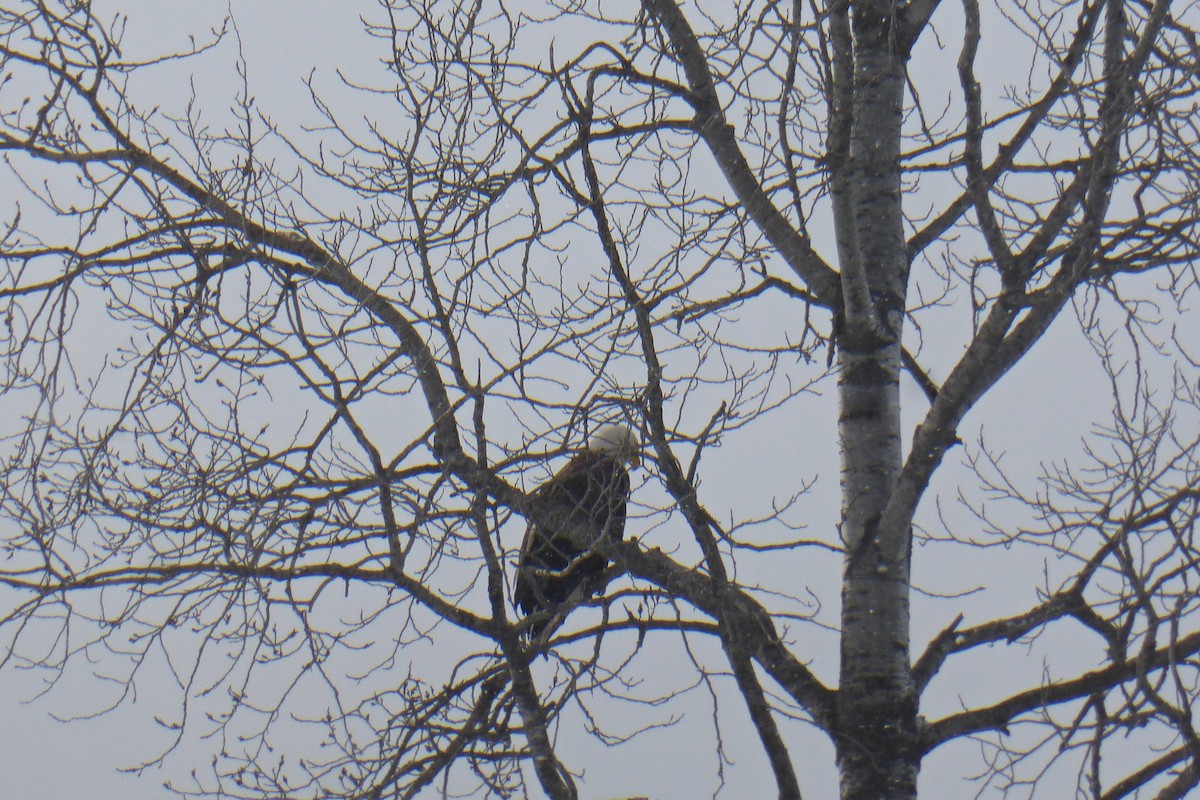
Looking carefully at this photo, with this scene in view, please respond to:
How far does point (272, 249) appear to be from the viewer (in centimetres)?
397

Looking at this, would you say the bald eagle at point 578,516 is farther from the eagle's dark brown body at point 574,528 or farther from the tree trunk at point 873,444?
the tree trunk at point 873,444

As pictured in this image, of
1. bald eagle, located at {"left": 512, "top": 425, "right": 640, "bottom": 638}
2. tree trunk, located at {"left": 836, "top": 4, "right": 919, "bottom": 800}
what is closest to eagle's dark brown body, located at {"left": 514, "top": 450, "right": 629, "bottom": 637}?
bald eagle, located at {"left": 512, "top": 425, "right": 640, "bottom": 638}

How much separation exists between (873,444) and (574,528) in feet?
3.24

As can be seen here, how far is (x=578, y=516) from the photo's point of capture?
4965mm

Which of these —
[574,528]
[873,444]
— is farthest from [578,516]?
[873,444]

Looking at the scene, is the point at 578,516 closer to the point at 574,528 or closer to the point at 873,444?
the point at 574,528

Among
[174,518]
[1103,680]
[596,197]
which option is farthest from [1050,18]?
[174,518]

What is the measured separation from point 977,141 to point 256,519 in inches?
90.2

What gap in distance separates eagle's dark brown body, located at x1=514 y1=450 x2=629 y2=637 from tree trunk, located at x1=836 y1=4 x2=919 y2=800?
76cm

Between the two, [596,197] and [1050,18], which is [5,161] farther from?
[1050,18]

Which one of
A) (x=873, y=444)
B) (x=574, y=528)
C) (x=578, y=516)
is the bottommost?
(x=574, y=528)

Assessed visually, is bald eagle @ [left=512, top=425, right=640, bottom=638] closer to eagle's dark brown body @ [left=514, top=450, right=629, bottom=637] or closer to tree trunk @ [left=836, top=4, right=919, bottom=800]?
eagle's dark brown body @ [left=514, top=450, right=629, bottom=637]

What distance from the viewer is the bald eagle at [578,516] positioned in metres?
3.38

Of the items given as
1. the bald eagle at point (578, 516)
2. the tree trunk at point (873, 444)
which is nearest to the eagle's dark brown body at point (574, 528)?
the bald eagle at point (578, 516)
